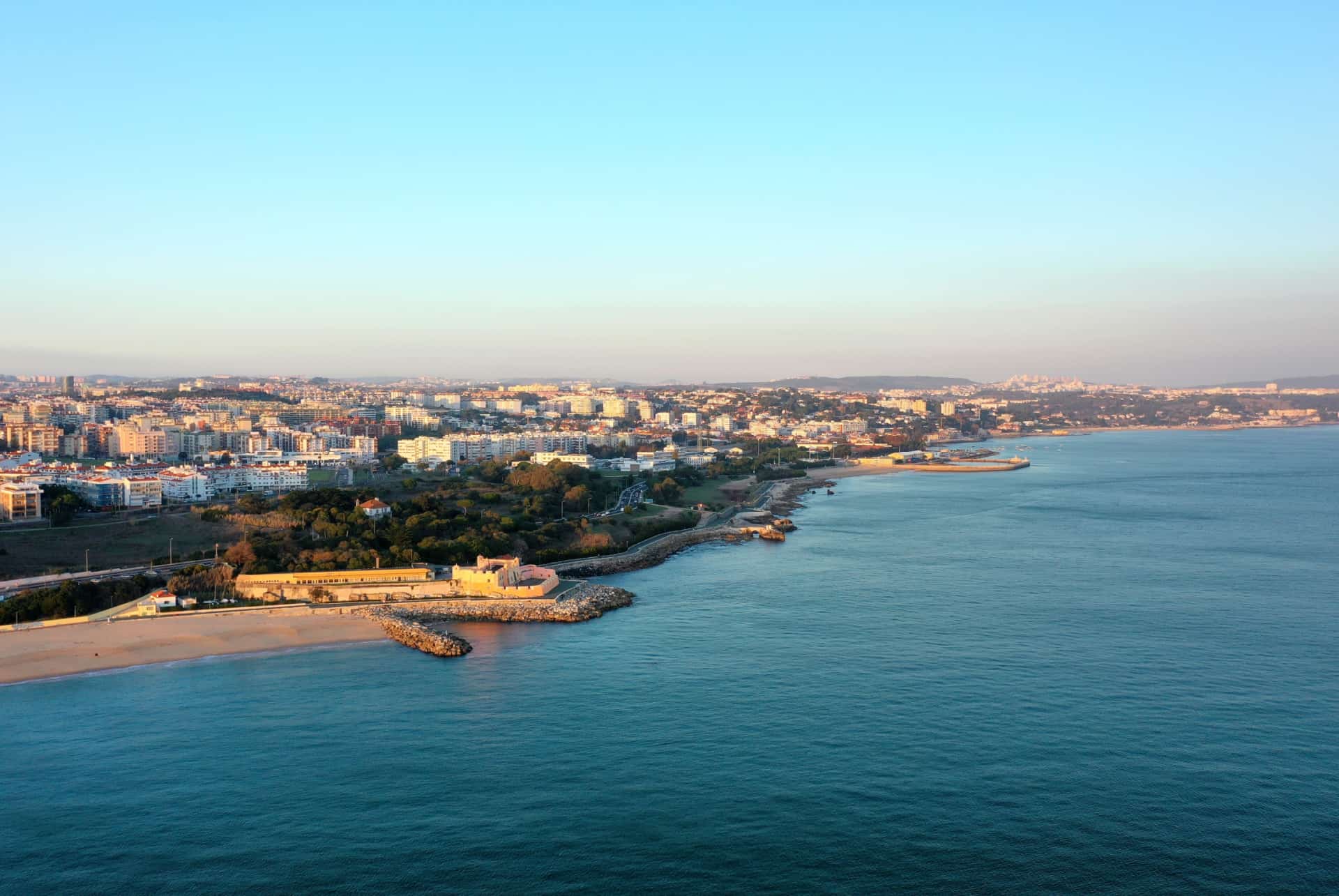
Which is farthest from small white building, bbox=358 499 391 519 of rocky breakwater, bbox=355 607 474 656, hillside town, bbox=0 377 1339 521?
hillside town, bbox=0 377 1339 521

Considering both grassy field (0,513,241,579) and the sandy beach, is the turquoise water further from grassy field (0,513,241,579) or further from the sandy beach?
grassy field (0,513,241,579)

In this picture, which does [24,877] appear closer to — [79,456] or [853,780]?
[853,780]

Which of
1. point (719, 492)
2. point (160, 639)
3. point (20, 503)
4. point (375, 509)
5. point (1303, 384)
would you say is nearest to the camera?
point (160, 639)

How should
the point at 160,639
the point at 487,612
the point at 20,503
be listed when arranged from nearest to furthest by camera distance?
the point at 160,639
the point at 487,612
the point at 20,503

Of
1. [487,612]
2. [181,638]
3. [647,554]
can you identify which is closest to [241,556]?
[181,638]

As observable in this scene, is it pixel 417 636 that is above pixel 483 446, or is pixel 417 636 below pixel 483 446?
below

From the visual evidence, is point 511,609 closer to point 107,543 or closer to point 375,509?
point 375,509

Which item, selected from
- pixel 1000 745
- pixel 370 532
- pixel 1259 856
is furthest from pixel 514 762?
pixel 370 532
